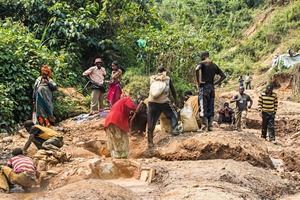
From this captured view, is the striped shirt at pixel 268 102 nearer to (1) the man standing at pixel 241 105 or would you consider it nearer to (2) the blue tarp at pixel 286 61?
(1) the man standing at pixel 241 105

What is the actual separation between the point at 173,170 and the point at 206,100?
2.02m

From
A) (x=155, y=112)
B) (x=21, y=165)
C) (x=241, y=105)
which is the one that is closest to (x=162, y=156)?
(x=155, y=112)

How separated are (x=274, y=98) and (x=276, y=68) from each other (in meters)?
15.8

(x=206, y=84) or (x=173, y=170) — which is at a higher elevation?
(x=206, y=84)

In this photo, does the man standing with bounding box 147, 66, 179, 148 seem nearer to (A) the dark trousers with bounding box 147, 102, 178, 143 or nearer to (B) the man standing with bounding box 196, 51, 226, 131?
(A) the dark trousers with bounding box 147, 102, 178, 143

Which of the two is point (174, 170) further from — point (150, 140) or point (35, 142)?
point (35, 142)

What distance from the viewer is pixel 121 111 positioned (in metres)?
7.52

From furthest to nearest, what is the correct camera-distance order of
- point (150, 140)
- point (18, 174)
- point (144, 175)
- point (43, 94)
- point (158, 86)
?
point (43, 94), point (150, 140), point (158, 86), point (144, 175), point (18, 174)

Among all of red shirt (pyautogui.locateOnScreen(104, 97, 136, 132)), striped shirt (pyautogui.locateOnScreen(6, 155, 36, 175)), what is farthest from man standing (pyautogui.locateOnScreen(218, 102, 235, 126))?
striped shirt (pyautogui.locateOnScreen(6, 155, 36, 175))

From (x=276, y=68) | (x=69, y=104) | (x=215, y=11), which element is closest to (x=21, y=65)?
(x=69, y=104)

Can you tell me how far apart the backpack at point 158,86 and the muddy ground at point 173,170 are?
0.96 metres

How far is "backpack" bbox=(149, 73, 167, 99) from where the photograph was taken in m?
7.84

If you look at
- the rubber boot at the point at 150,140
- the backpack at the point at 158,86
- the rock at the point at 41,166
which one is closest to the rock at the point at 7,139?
the rock at the point at 41,166

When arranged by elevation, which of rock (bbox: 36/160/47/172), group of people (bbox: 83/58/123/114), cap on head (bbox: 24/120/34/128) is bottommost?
rock (bbox: 36/160/47/172)
